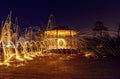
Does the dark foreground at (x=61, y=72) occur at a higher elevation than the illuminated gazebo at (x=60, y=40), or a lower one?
lower

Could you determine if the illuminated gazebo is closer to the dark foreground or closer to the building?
the building

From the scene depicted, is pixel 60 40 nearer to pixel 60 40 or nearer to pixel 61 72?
pixel 60 40

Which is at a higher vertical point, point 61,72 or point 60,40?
point 60,40

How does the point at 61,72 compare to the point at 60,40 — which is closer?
the point at 61,72

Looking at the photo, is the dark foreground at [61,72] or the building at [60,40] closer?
the dark foreground at [61,72]

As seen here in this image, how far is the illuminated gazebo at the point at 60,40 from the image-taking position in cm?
3027

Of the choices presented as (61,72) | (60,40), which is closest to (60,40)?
A: (60,40)

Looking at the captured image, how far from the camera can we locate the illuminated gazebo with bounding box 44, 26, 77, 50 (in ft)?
99.3

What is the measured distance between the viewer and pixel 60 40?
114 feet

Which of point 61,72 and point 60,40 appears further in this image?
point 60,40

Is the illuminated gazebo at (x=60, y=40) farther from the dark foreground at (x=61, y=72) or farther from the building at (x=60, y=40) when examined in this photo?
the dark foreground at (x=61, y=72)

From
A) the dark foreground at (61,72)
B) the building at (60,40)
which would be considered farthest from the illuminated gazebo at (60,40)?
the dark foreground at (61,72)

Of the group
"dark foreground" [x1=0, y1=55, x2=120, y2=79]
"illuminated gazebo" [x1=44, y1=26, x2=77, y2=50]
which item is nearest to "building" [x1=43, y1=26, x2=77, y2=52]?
"illuminated gazebo" [x1=44, y1=26, x2=77, y2=50]

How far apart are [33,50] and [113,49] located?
8455mm
